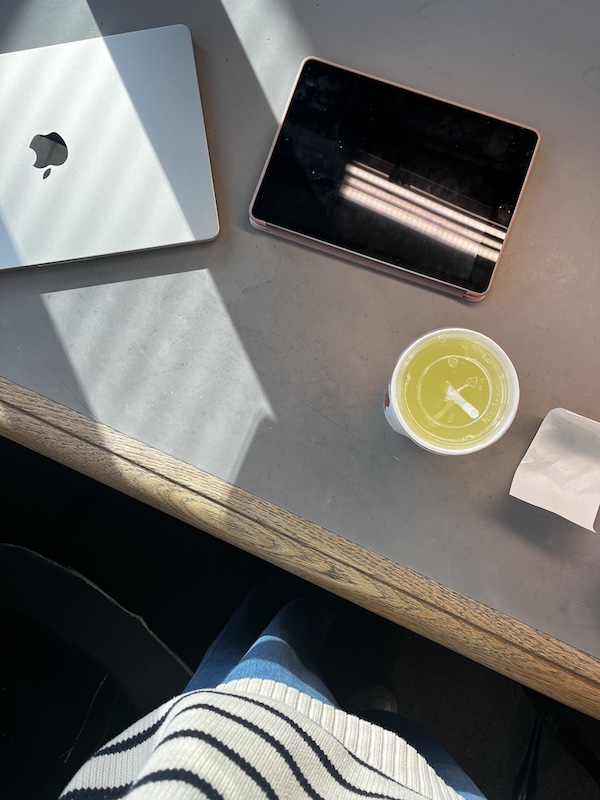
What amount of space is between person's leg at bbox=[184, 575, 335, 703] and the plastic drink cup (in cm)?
34

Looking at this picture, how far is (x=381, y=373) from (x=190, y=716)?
1.25 ft

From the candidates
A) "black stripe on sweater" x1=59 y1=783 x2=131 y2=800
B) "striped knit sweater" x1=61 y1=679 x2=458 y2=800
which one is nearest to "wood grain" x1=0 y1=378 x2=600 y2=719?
"striped knit sweater" x1=61 y1=679 x2=458 y2=800

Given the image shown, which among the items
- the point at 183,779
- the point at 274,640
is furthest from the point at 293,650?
the point at 183,779

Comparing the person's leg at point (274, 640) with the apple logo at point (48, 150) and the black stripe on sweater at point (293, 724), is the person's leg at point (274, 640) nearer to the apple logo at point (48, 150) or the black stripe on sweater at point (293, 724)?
the black stripe on sweater at point (293, 724)

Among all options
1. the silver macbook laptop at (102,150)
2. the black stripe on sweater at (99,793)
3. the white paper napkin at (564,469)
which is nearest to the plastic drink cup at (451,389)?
the white paper napkin at (564,469)

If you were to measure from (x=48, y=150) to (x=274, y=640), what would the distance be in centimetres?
66

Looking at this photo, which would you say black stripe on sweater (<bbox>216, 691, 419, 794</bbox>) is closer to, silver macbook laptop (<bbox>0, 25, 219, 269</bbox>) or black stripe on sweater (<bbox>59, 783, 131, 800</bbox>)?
black stripe on sweater (<bbox>59, 783, 131, 800</bbox>)

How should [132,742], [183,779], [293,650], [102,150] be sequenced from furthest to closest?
[293,650] < [102,150] < [132,742] < [183,779]

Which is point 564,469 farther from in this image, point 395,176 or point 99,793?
point 99,793

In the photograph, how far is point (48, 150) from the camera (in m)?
0.67

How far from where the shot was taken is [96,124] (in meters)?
0.68

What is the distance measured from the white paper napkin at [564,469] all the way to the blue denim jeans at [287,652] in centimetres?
34

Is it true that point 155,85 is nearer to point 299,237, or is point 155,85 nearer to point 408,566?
point 299,237

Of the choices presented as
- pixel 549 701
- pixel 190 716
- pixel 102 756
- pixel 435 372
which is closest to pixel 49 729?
pixel 102 756
